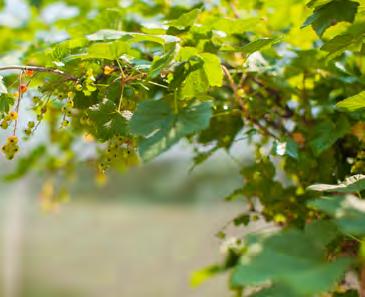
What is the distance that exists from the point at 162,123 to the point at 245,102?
1.32 feet

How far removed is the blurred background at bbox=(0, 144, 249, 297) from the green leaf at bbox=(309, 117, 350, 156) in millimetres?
2320

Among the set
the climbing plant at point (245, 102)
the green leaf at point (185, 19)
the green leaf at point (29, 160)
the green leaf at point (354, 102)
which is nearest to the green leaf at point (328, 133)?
the climbing plant at point (245, 102)

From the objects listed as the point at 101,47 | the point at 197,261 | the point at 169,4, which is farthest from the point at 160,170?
the point at 101,47

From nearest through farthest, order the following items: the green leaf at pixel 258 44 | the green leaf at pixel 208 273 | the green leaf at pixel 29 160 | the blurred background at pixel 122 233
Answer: the green leaf at pixel 258 44 < the green leaf at pixel 208 273 < the green leaf at pixel 29 160 < the blurred background at pixel 122 233

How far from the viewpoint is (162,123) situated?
1.77 feet

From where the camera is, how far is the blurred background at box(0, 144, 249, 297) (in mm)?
3631

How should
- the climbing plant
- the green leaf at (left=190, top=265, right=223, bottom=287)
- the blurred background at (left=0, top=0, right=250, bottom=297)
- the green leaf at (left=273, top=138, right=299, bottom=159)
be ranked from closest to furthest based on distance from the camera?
the climbing plant → the green leaf at (left=273, top=138, right=299, bottom=159) → the green leaf at (left=190, top=265, right=223, bottom=287) → the blurred background at (left=0, top=0, right=250, bottom=297)

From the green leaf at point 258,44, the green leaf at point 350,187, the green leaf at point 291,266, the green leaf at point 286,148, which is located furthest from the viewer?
the green leaf at point 286,148

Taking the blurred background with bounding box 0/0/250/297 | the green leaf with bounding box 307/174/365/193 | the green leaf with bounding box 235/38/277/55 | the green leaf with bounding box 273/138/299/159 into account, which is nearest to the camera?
the green leaf with bounding box 307/174/365/193

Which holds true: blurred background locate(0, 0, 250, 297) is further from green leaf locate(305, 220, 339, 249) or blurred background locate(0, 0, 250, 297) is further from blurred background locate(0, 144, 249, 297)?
green leaf locate(305, 220, 339, 249)

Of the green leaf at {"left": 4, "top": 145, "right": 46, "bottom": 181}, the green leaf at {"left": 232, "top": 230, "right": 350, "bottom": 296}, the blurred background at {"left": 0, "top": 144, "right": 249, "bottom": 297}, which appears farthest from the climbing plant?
the blurred background at {"left": 0, "top": 144, "right": 249, "bottom": 297}

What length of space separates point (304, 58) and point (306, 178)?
0.62 feet

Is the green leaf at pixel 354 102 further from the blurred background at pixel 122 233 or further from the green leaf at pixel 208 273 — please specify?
the blurred background at pixel 122 233

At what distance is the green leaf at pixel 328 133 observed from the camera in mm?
853
